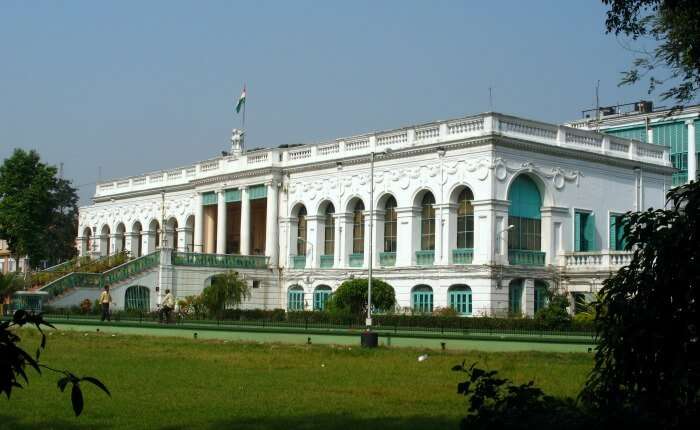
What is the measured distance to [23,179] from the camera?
6931 centimetres

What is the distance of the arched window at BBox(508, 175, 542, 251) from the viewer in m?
48.4

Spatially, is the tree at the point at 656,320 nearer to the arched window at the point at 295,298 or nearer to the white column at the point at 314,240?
the white column at the point at 314,240

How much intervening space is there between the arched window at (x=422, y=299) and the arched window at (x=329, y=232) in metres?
8.46

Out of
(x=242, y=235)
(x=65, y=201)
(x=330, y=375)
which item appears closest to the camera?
(x=330, y=375)

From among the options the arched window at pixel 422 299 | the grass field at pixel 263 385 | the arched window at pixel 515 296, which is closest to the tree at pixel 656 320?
the grass field at pixel 263 385

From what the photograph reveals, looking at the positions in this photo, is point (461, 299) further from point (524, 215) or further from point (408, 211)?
point (408, 211)

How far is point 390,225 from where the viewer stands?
53.6 meters

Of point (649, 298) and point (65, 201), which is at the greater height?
point (65, 201)

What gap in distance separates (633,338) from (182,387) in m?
9.18

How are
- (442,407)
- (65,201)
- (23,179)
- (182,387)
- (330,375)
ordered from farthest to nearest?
(65,201), (23,179), (330,375), (182,387), (442,407)

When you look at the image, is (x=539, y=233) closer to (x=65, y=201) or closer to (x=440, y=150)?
(x=440, y=150)

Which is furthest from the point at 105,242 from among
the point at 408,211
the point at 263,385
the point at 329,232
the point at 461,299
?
the point at 263,385

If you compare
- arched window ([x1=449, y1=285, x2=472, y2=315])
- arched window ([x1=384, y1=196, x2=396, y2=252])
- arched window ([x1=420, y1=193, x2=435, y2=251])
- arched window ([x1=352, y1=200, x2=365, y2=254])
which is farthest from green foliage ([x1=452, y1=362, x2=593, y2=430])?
arched window ([x1=352, y1=200, x2=365, y2=254])

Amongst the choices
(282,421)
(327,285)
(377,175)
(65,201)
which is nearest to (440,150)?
(377,175)
